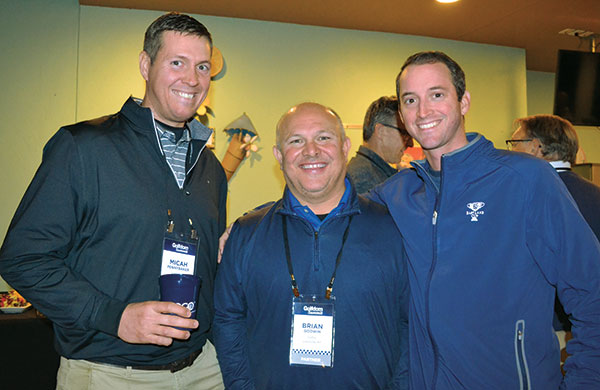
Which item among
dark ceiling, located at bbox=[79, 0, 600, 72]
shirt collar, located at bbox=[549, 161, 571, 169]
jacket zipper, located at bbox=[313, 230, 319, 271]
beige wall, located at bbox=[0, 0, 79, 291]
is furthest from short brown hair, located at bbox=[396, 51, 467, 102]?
beige wall, located at bbox=[0, 0, 79, 291]

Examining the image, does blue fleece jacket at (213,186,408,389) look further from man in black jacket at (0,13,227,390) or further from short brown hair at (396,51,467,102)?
short brown hair at (396,51,467,102)

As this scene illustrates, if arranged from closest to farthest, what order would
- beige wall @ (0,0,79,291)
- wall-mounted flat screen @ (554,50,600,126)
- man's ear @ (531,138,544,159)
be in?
man's ear @ (531,138,544,159) → beige wall @ (0,0,79,291) → wall-mounted flat screen @ (554,50,600,126)

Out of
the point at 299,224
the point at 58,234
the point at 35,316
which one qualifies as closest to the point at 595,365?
the point at 299,224

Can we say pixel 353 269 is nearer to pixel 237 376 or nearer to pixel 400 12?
pixel 237 376

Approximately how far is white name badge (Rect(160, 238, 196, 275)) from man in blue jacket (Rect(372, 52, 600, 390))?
87cm

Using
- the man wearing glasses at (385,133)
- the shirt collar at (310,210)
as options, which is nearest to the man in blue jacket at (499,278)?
the shirt collar at (310,210)

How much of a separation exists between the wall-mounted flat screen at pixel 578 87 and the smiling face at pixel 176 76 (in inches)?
210

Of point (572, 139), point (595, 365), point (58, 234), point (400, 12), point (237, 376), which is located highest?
point (400, 12)

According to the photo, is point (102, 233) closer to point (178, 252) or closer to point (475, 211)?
point (178, 252)

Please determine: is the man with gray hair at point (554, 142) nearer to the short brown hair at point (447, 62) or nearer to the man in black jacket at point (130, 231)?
the short brown hair at point (447, 62)

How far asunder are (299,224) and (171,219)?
502 mm

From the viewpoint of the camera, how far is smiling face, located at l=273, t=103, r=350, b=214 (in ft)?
5.99

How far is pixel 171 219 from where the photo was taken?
1719 millimetres

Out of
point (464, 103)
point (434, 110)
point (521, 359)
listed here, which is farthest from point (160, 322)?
point (464, 103)
